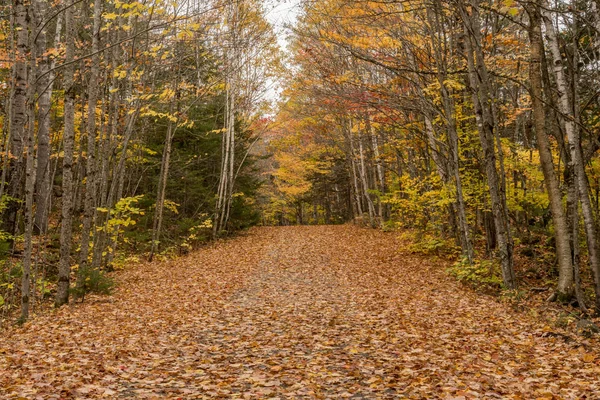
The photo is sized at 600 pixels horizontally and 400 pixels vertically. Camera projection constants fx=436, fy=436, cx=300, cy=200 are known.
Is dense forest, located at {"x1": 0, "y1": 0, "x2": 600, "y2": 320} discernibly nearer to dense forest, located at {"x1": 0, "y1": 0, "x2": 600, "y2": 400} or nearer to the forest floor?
dense forest, located at {"x1": 0, "y1": 0, "x2": 600, "y2": 400}

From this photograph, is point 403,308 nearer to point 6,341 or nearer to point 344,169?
point 6,341

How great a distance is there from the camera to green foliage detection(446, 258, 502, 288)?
32.9 feet

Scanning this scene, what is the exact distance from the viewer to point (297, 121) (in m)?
25.1

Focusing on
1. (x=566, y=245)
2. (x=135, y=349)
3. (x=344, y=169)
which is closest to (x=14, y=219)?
(x=135, y=349)

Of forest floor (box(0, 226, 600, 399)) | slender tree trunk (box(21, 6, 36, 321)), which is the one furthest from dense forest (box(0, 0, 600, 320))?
forest floor (box(0, 226, 600, 399))

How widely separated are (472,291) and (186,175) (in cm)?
1207

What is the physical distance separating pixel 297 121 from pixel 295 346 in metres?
20.0

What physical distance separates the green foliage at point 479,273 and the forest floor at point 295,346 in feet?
1.30

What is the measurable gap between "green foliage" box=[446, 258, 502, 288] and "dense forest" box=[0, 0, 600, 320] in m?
0.06

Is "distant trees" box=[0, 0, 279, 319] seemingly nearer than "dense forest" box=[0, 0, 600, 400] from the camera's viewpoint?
No

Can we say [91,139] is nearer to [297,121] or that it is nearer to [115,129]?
[115,129]

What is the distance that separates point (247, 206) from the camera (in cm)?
2341

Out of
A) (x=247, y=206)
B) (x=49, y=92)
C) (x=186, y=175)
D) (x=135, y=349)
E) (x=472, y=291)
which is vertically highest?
(x=49, y=92)

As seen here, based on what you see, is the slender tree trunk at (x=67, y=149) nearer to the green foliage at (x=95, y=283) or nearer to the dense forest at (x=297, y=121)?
the dense forest at (x=297, y=121)
